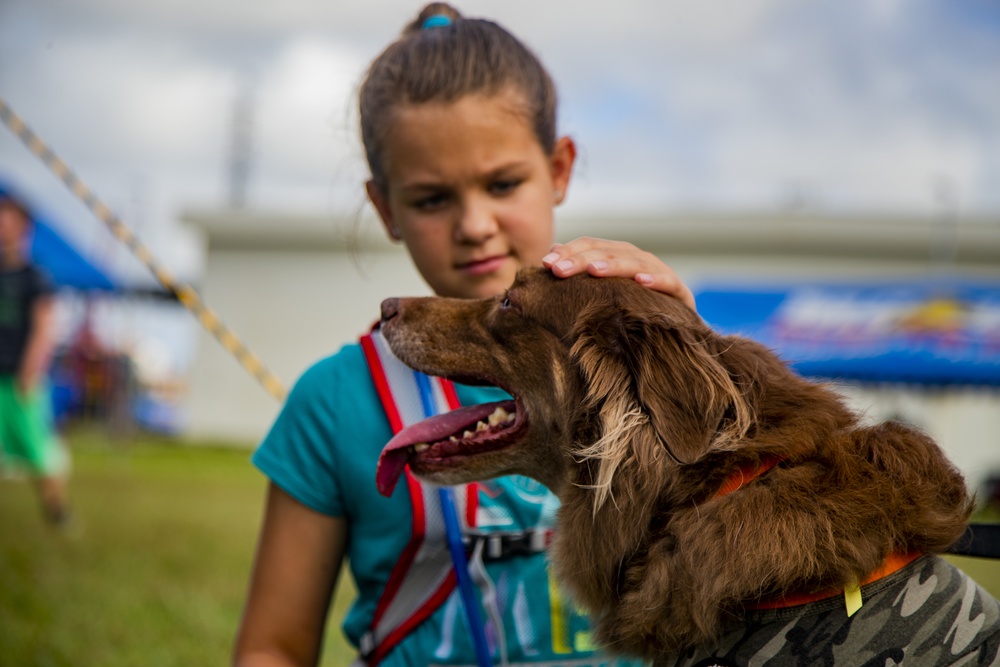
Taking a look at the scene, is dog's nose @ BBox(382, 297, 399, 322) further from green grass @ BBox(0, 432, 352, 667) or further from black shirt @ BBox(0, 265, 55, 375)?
black shirt @ BBox(0, 265, 55, 375)

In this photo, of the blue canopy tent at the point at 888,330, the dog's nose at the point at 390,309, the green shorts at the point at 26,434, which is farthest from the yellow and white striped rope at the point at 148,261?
the blue canopy tent at the point at 888,330

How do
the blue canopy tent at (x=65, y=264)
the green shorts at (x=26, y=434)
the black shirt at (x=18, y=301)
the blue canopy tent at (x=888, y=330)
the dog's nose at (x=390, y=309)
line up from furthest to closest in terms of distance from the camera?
the blue canopy tent at (x=65, y=264), the blue canopy tent at (x=888, y=330), the black shirt at (x=18, y=301), the green shorts at (x=26, y=434), the dog's nose at (x=390, y=309)

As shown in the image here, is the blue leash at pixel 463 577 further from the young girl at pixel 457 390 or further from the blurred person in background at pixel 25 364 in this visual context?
the blurred person in background at pixel 25 364

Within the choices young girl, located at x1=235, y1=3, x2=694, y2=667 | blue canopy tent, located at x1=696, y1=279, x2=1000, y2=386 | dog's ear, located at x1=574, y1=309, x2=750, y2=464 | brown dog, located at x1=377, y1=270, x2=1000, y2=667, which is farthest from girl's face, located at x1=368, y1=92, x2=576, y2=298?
blue canopy tent, located at x1=696, y1=279, x2=1000, y2=386

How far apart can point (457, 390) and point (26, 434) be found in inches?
301

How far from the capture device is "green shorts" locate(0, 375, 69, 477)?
8.66 meters

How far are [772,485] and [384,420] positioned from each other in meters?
1.08

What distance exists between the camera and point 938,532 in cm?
199

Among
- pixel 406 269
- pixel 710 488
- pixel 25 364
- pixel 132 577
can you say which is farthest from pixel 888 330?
pixel 710 488

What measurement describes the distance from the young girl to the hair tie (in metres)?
0.05

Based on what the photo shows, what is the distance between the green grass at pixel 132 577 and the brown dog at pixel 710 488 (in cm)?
231

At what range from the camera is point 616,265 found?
2.39 meters

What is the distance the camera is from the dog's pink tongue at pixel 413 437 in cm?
237

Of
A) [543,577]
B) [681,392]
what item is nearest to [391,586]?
[543,577]
